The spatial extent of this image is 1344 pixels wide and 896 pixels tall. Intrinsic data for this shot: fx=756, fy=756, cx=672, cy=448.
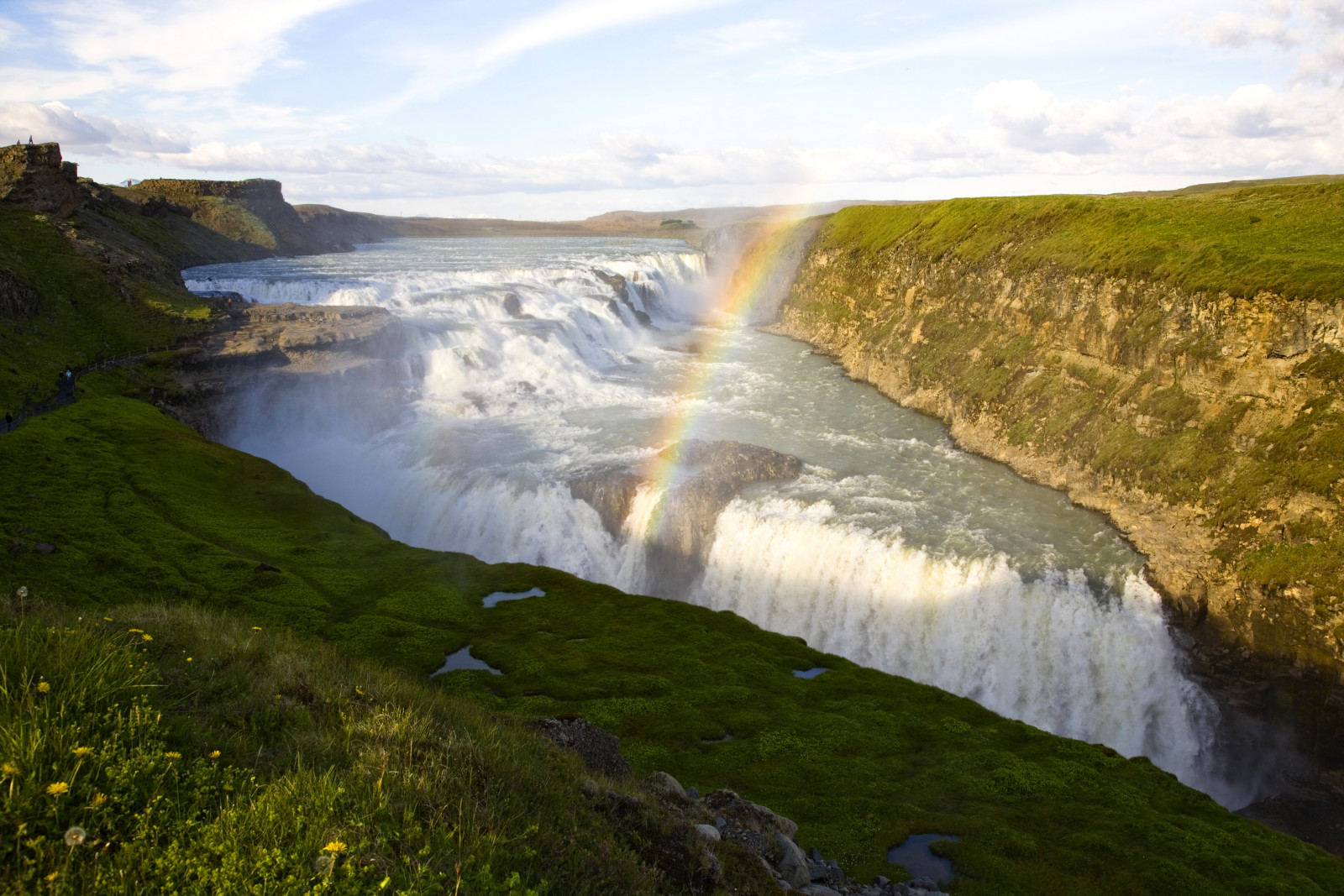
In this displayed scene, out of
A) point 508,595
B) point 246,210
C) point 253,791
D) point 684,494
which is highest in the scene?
point 246,210

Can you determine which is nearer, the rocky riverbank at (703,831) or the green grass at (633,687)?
the rocky riverbank at (703,831)

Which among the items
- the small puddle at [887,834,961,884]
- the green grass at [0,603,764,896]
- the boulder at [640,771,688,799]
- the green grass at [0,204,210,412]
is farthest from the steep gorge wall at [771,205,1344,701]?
the green grass at [0,204,210,412]

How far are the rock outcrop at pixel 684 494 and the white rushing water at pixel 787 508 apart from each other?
0.54 meters

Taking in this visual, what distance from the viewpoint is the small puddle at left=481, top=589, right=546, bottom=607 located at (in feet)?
78.8

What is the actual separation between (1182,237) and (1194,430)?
12958mm

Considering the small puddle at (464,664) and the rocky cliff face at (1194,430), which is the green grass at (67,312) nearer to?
the small puddle at (464,664)

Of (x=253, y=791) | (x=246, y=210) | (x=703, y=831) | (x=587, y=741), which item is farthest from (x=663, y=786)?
(x=246, y=210)

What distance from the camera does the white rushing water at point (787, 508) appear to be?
2656cm

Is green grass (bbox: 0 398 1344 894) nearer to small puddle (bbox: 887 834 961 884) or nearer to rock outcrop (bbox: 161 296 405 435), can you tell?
small puddle (bbox: 887 834 961 884)

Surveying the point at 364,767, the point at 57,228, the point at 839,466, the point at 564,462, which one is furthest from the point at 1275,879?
the point at 57,228

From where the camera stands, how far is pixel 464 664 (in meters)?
19.8

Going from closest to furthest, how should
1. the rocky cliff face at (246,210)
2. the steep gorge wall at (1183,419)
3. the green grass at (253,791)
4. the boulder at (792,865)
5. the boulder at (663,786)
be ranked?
1. the green grass at (253,791)
2. the boulder at (792,865)
3. the boulder at (663,786)
4. the steep gorge wall at (1183,419)
5. the rocky cliff face at (246,210)

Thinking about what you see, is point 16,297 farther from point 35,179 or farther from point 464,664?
point 464,664

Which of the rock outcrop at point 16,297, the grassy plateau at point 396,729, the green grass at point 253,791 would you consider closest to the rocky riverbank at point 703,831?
the grassy plateau at point 396,729
